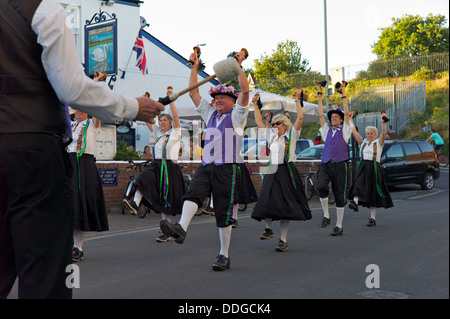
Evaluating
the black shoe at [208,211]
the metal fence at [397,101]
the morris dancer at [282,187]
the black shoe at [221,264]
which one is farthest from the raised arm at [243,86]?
the metal fence at [397,101]

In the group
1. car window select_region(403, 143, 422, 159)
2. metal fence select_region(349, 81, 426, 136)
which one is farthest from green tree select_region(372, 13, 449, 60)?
car window select_region(403, 143, 422, 159)

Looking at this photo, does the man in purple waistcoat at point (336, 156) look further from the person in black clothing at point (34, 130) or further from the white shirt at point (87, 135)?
the person in black clothing at point (34, 130)

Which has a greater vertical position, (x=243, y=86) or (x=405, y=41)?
(x=405, y=41)

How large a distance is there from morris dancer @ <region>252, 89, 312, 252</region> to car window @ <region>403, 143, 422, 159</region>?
10432 millimetres

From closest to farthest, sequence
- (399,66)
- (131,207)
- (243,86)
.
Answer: (243,86) → (131,207) → (399,66)

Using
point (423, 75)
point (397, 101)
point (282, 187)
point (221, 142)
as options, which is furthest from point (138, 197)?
point (423, 75)

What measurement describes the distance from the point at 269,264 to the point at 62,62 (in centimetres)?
458

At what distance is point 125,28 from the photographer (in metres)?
22.6

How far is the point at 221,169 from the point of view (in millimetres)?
6324

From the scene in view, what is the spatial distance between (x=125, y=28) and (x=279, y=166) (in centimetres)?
1618

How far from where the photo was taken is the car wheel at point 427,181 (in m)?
17.8

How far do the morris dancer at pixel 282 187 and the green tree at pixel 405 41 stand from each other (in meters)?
36.1
